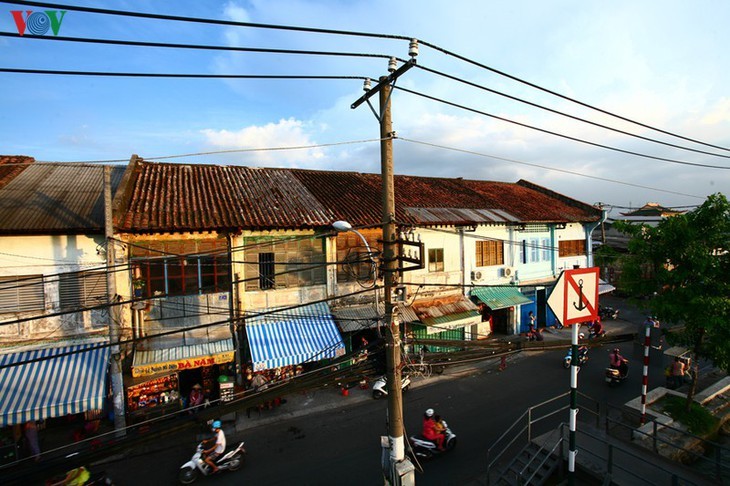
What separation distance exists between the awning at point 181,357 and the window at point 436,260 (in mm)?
9627

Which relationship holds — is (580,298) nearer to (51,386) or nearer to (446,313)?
(446,313)

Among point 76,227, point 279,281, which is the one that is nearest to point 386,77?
point 279,281

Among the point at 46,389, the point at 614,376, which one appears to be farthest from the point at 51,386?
the point at 614,376

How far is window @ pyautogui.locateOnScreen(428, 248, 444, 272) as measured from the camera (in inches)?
698

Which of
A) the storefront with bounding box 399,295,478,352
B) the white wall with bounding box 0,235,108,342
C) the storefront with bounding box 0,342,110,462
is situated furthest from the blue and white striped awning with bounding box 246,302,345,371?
the white wall with bounding box 0,235,108,342

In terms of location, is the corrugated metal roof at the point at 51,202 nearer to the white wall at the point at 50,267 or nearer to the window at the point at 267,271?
the white wall at the point at 50,267

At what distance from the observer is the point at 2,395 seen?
9898mm

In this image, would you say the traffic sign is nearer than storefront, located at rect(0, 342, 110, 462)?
Yes

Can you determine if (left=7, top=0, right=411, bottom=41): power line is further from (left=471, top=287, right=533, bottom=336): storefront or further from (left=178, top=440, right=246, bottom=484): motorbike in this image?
(left=471, top=287, right=533, bottom=336): storefront

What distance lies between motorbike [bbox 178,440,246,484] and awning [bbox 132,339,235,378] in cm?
273

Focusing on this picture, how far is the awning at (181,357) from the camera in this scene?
1166 cm

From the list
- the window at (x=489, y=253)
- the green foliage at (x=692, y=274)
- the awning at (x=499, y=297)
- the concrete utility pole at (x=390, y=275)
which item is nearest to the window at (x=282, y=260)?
the concrete utility pole at (x=390, y=275)

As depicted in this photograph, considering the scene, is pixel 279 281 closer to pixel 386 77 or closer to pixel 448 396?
pixel 448 396

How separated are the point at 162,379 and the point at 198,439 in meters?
2.71
